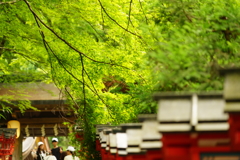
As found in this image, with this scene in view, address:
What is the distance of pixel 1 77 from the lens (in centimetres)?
1482

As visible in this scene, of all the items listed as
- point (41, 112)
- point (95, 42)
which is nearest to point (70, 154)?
point (41, 112)

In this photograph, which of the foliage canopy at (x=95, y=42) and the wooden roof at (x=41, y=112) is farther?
the wooden roof at (x=41, y=112)

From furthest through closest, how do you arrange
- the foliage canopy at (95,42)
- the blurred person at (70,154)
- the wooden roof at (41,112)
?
the wooden roof at (41,112)
the blurred person at (70,154)
the foliage canopy at (95,42)

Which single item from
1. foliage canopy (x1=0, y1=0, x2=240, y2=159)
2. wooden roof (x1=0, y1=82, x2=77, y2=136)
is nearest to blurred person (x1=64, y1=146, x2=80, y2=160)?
wooden roof (x1=0, y1=82, x2=77, y2=136)

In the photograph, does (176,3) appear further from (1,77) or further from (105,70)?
(1,77)

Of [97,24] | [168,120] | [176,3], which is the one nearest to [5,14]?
[97,24]

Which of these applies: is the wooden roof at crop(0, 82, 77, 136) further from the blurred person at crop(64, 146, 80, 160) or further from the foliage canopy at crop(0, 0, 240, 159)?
the foliage canopy at crop(0, 0, 240, 159)

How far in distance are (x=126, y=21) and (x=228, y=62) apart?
4.59 m

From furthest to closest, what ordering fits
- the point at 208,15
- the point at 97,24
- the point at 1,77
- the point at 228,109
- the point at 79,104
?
the point at 1,77, the point at 79,104, the point at 97,24, the point at 208,15, the point at 228,109

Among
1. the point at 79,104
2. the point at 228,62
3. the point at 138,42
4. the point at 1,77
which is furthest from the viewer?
the point at 1,77

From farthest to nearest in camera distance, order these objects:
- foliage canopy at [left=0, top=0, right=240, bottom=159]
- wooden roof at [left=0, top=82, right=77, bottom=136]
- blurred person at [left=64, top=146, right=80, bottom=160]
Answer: wooden roof at [left=0, top=82, right=77, bottom=136] → blurred person at [left=64, top=146, right=80, bottom=160] → foliage canopy at [left=0, top=0, right=240, bottom=159]

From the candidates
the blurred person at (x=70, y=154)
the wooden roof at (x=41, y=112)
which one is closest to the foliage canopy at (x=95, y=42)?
the blurred person at (x=70, y=154)

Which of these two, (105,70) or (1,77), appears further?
(1,77)

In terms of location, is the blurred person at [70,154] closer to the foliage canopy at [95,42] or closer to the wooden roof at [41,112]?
the wooden roof at [41,112]
